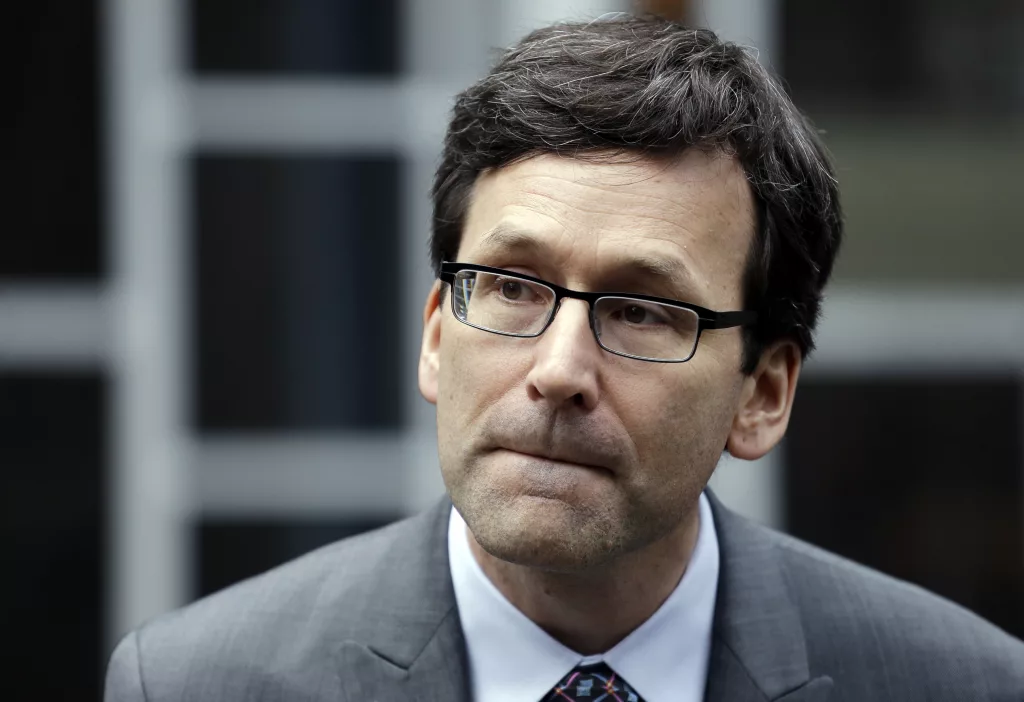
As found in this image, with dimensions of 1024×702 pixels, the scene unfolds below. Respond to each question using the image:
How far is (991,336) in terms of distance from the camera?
5.97m

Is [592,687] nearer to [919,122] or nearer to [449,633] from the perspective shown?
[449,633]

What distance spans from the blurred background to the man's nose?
3.33m

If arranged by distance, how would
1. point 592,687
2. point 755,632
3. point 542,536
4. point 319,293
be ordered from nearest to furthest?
point 542,536
point 592,687
point 755,632
point 319,293

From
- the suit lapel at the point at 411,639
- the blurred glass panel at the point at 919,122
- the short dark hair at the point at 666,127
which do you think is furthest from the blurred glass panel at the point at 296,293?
the suit lapel at the point at 411,639

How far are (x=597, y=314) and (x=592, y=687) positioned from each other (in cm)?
74

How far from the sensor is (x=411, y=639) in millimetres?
2611

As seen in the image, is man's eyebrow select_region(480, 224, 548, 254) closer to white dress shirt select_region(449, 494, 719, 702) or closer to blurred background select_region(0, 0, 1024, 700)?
white dress shirt select_region(449, 494, 719, 702)

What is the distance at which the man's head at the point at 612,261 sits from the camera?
93.4 inches

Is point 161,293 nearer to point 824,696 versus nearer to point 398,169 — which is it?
point 398,169

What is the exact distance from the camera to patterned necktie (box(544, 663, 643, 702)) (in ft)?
8.42

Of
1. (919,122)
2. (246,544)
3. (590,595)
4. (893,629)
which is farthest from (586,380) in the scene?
(919,122)

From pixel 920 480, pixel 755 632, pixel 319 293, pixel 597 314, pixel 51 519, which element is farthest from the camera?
pixel 920 480

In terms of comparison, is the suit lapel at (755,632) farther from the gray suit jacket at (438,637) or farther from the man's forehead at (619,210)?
the man's forehead at (619,210)

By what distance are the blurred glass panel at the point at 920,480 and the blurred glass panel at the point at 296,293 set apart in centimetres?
187
